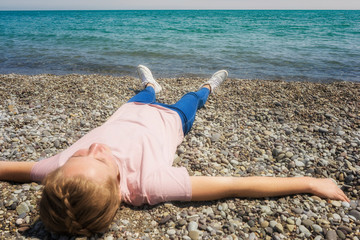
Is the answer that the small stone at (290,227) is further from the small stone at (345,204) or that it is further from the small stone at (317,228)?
the small stone at (345,204)

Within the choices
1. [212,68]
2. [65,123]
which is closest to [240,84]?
[212,68]

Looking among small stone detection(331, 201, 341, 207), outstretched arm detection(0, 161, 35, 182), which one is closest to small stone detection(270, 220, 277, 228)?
small stone detection(331, 201, 341, 207)

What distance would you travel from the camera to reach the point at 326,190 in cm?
295

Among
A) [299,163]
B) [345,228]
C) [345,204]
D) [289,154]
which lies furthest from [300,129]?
[345,228]

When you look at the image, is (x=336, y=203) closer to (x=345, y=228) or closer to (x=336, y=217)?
(x=336, y=217)

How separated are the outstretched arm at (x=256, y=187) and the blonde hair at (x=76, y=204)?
3.43ft

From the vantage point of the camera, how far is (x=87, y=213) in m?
2.00

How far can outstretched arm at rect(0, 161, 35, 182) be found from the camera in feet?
9.42

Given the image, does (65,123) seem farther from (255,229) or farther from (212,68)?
(212,68)

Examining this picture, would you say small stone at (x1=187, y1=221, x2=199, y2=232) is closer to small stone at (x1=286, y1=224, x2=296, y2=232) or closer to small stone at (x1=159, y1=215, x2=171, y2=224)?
small stone at (x1=159, y1=215, x2=171, y2=224)

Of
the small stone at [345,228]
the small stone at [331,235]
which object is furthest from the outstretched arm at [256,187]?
the small stone at [331,235]

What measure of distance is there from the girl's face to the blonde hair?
0.18ft

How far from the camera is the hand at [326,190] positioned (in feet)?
9.52

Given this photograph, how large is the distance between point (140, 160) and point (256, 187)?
1527 mm
